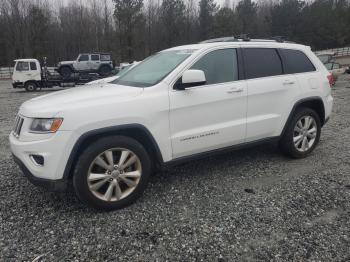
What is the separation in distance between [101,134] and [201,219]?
1353 millimetres

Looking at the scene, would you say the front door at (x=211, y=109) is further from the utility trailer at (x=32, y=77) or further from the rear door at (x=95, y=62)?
the rear door at (x=95, y=62)

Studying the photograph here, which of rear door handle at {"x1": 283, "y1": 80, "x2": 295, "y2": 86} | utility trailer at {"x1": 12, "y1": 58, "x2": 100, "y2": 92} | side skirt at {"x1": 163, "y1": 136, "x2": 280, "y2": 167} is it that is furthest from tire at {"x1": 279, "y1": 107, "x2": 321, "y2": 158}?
utility trailer at {"x1": 12, "y1": 58, "x2": 100, "y2": 92}

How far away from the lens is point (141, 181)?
128 inches

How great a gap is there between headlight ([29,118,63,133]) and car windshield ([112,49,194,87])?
1069 mm

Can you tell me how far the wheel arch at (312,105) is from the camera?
14.2ft

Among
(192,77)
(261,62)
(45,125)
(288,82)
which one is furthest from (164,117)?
(288,82)

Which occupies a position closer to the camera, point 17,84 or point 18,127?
point 18,127

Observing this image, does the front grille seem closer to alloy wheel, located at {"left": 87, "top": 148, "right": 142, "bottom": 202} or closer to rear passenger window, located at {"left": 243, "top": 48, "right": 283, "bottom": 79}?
alloy wheel, located at {"left": 87, "top": 148, "right": 142, "bottom": 202}

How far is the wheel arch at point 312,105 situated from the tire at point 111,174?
→ 2310 millimetres

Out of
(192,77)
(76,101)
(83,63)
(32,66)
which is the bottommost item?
(76,101)

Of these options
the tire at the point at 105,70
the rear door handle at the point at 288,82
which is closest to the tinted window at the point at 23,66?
the tire at the point at 105,70

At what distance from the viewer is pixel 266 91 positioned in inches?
157

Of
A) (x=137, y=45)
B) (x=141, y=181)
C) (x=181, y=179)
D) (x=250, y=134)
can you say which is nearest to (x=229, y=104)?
(x=250, y=134)

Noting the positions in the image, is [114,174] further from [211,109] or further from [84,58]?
[84,58]
